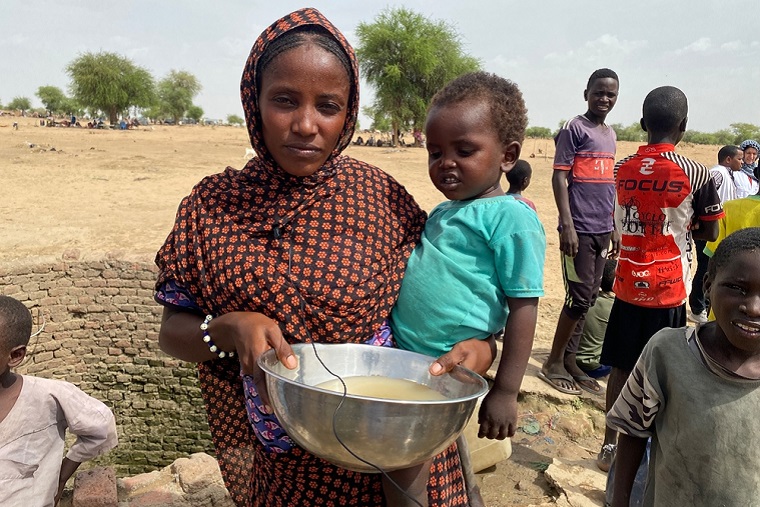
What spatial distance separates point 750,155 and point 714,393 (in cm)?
698

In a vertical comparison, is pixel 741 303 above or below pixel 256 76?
below

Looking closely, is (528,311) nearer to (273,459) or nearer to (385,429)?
(385,429)

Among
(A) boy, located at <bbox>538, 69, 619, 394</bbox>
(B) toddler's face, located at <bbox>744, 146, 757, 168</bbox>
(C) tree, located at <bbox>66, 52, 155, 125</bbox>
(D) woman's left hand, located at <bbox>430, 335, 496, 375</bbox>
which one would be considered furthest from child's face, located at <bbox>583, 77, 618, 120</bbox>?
(C) tree, located at <bbox>66, 52, 155, 125</bbox>

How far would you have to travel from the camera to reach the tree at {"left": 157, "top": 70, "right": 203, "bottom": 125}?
58188 mm

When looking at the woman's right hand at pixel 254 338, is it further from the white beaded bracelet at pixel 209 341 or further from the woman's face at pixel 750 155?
the woman's face at pixel 750 155

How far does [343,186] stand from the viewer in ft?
4.47

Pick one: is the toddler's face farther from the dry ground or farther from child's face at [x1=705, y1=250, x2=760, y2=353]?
child's face at [x1=705, y1=250, x2=760, y2=353]

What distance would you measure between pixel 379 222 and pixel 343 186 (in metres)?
0.12

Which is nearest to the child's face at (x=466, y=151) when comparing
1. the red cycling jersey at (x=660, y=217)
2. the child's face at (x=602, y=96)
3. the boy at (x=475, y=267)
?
the boy at (x=475, y=267)

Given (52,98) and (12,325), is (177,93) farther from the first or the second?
(12,325)

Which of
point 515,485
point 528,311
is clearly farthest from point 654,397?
point 515,485

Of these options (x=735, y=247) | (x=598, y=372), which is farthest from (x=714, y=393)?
(x=598, y=372)

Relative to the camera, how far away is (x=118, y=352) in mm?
5773

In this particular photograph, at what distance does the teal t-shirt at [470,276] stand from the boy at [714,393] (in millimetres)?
469
